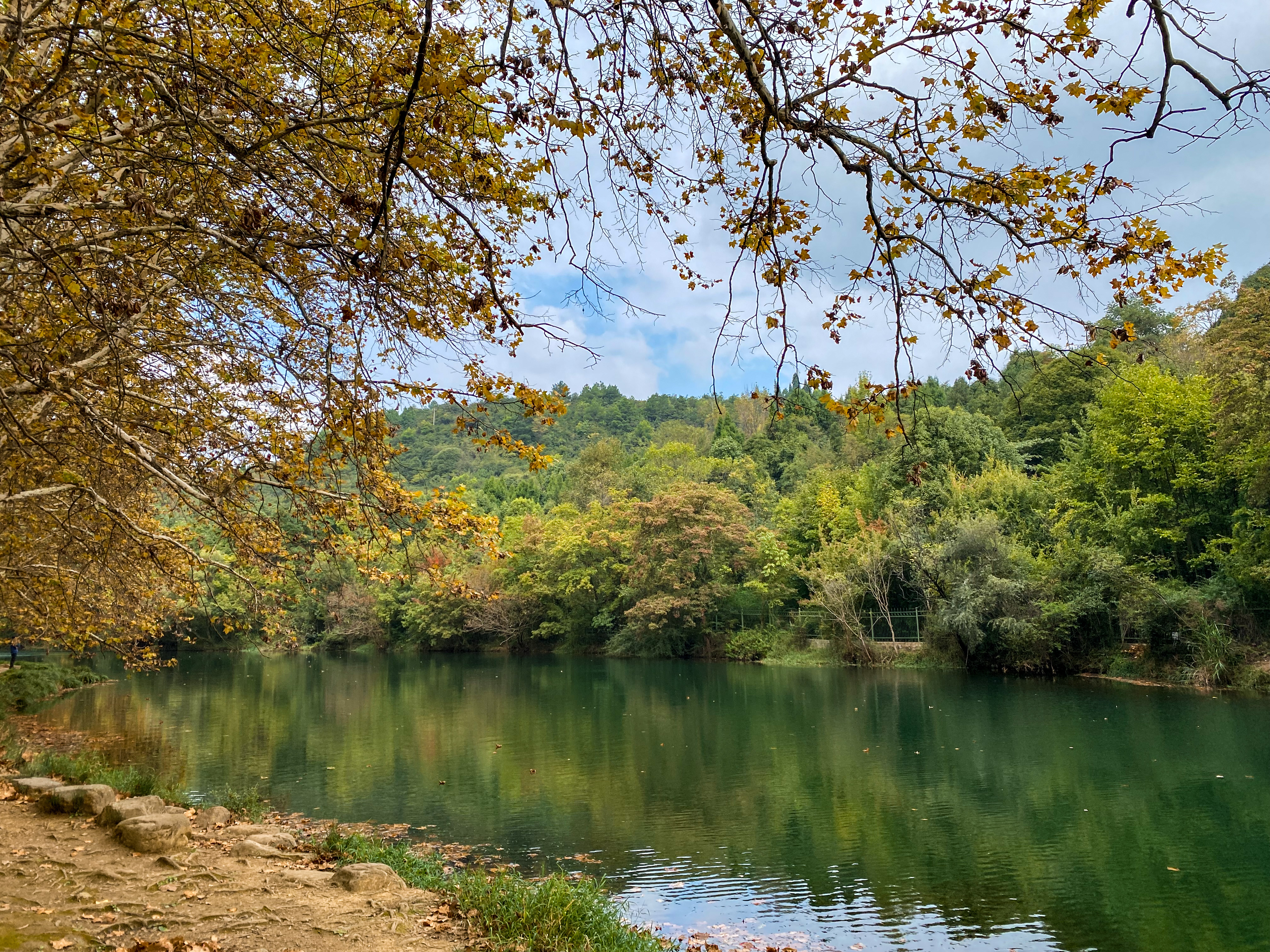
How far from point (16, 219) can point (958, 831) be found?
11.2m

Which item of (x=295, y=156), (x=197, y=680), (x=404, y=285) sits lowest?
(x=197, y=680)

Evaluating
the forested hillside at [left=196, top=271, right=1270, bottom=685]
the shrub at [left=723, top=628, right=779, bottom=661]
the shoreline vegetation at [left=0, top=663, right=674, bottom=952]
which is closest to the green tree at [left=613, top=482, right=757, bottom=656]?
the forested hillside at [left=196, top=271, right=1270, bottom=685]

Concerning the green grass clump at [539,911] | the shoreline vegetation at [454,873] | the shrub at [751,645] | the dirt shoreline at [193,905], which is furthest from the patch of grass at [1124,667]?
the dirt shoreline at [193,905]

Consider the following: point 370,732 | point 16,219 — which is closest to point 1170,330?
point 370,732

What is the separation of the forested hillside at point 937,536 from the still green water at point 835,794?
320cm

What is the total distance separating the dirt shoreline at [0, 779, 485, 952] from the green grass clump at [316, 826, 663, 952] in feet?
0.66

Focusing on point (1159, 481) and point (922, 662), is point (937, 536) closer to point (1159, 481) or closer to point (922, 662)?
point (922, 662)

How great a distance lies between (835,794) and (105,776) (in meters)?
10.3

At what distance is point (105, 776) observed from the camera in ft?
36.7

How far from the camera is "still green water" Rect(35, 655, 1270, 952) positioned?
8008 millimetres

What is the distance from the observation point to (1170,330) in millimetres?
48938

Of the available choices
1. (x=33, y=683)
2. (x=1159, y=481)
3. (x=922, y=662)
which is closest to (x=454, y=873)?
(x=33, y=683)

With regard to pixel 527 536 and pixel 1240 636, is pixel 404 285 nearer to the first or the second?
pixel 1240 636

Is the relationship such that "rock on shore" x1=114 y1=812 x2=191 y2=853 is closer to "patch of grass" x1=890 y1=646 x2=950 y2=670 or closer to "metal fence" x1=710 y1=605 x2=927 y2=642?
"patch of grass" x1=890 y1=646 x2=950 y2=670
